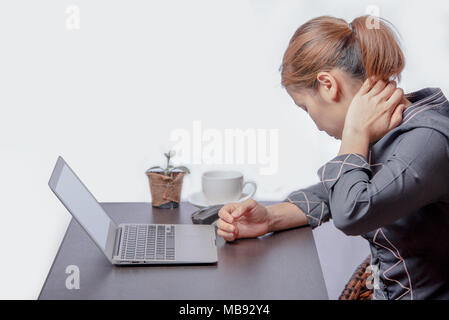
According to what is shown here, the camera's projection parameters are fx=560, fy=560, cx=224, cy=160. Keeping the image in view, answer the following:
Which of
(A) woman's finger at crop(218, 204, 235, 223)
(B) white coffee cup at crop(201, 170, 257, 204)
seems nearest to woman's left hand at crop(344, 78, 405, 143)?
(A) woman's finger at crop(218, 204, 235, 223)

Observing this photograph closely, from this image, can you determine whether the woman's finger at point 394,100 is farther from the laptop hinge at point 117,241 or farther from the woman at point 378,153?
the laptop hinge at point 117,241

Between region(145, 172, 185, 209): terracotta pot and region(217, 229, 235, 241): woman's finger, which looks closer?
region(217, 229, 235, 241): woman's finger

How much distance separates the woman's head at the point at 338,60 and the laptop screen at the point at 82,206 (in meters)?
0.51

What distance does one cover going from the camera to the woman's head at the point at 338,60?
1125mm

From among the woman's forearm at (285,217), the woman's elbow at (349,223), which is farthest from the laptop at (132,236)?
the woman's elbow at (349,223)

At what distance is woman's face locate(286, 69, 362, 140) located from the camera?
1152mm

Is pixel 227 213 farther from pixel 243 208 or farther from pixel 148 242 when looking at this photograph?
pixel 148 242

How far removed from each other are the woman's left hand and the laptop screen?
546 mm

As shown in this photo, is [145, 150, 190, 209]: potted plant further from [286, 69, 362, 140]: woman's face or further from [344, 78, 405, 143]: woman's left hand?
[344, 78, 405, 143]: woman's left hand

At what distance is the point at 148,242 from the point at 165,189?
33 cm

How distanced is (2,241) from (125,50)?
0.73 meters

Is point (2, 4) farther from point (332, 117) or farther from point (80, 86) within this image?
→ point (332, 117)

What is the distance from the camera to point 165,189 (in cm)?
151
